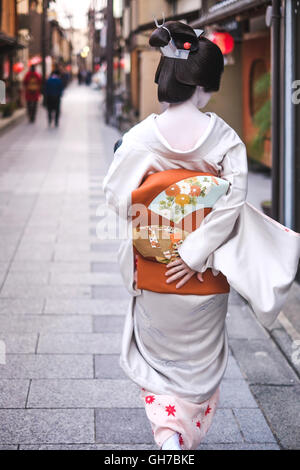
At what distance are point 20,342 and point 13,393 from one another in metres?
0.89

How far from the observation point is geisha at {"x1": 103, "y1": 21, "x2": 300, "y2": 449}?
293 cm

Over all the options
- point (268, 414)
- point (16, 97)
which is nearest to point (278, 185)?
point (268, 414)

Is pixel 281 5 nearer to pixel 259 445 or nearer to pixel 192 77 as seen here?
pixel 192 77

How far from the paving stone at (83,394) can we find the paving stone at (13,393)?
44mm

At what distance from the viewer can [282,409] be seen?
13.6 ft

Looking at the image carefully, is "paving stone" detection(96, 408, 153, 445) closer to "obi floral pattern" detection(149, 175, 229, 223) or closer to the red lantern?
"obi floral pattern" detection(149, 175, 229, 223)

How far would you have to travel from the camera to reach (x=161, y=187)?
291cm

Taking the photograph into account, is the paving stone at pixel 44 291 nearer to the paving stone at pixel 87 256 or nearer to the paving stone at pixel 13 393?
the paving stone at pixel 87 256

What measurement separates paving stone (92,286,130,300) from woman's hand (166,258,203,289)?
329cm

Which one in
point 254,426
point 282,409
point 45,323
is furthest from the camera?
point 45,323

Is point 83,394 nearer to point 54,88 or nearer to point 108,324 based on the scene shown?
point 108,324

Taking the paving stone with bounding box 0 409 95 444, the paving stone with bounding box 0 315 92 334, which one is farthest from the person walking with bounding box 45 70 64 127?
the paving stone with bounding box 0 409 95 444

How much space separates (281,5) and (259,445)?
436cm

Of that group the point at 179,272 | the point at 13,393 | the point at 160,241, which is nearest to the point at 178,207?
the point at 160,241
